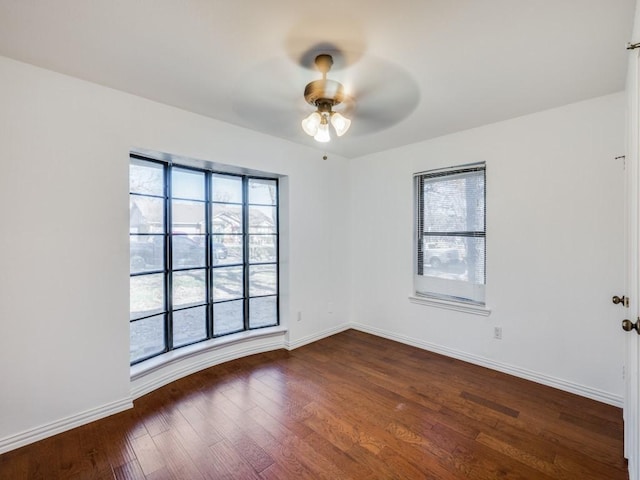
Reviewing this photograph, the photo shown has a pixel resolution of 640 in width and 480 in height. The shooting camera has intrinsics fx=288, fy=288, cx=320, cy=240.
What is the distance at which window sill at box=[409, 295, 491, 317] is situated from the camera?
10.1ft

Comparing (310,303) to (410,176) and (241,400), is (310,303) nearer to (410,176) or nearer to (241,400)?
(241,400)

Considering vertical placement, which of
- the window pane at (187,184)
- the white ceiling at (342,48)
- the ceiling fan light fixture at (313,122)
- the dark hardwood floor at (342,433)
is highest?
the white ceiling at (342,48)

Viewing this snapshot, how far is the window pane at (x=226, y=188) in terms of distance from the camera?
323cm

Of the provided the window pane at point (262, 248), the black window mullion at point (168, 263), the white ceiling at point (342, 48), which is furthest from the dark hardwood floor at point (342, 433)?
the white ceiling at point (342, 48)

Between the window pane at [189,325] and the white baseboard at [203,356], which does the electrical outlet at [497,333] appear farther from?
the window pane at [189,325]

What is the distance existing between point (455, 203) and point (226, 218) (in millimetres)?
2647

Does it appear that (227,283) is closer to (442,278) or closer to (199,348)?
(199,348)

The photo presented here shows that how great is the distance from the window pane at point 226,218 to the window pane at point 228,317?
0.85 meters

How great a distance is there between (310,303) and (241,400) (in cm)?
155

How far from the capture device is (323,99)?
1904 millimetres

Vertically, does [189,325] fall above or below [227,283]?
below

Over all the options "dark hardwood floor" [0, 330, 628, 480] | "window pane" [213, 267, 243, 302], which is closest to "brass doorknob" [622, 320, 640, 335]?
"dark hardwood floor" [0, 330, 628, 480]

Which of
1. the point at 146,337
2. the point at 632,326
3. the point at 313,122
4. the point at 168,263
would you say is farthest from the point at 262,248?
the point at 632,326

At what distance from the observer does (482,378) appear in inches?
111
